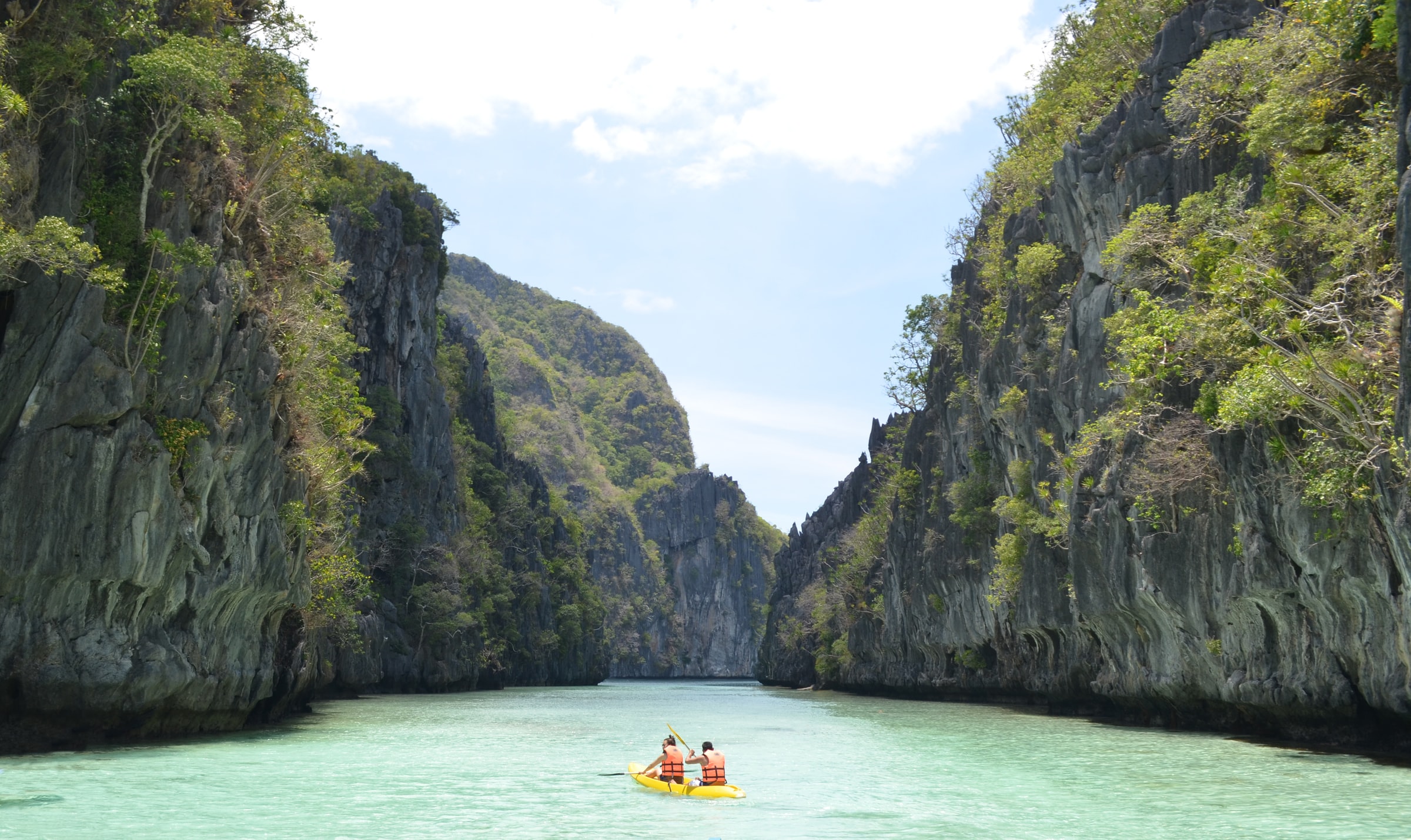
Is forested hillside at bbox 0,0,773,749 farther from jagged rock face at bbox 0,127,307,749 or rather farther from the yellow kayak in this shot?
the yellow kayak

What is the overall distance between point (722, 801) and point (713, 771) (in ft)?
1.48

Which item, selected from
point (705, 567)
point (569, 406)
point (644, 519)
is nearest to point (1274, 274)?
point (705, 567)

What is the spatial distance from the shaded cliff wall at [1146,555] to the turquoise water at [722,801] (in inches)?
59.9

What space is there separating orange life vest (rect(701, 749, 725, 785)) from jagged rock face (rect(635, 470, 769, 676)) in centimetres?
14096

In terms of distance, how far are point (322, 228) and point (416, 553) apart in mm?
30468

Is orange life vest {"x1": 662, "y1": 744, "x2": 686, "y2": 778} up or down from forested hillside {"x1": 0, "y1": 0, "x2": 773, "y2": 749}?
down

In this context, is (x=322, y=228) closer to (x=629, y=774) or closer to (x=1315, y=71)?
(x=629, y=774)

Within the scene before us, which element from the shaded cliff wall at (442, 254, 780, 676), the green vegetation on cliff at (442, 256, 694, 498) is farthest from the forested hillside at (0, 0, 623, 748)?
the green vegetation on cliff at (442, 256, 694, 498)

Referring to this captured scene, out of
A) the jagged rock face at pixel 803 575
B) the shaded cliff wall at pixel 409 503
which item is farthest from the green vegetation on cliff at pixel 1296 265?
the jagged rock face at pixel 803 575

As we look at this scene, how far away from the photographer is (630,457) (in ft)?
592

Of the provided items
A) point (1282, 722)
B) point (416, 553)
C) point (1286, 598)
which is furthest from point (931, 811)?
point (416, 553)

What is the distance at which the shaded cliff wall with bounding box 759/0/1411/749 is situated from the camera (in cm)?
1784

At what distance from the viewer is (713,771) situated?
1512 cm

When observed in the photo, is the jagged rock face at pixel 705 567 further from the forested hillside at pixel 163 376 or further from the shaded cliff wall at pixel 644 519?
the forested hillside at pixel 163 376
